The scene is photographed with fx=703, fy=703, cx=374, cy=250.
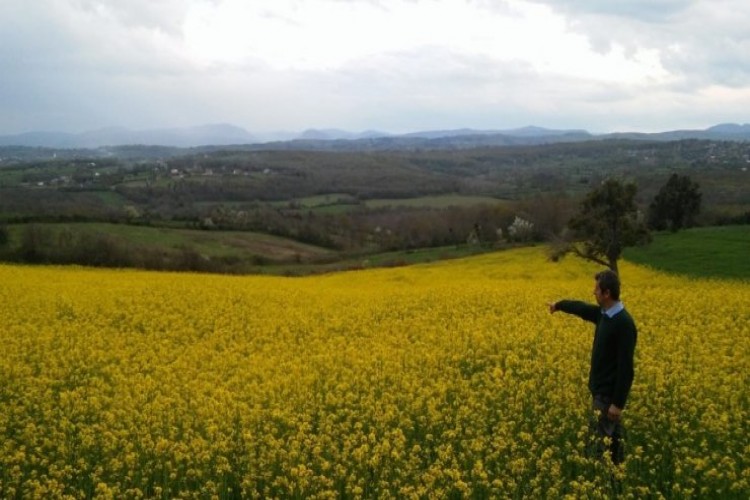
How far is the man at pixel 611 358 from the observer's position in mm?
8289

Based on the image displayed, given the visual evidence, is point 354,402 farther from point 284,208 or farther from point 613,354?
point 284,208

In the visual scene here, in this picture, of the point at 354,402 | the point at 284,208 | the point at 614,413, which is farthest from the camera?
the point at 284,208

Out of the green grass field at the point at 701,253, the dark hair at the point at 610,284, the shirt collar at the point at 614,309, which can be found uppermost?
the dark hair at the point at 610,284

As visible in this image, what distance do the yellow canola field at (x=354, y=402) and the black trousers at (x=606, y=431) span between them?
177mm

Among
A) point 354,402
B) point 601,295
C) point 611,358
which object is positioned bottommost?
point 354,402

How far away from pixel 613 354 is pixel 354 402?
13.8ft

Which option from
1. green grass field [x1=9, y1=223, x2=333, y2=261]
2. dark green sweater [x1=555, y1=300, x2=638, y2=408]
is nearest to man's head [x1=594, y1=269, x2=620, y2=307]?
dark green sweater [x1=555, y1=300, x2=638, y2=408]

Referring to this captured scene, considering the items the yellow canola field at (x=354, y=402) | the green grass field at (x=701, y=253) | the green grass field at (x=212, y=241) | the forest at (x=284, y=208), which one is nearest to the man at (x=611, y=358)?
the yellow canola field at (x=354, y=402)

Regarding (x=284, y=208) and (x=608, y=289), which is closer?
(x=608, y=289)

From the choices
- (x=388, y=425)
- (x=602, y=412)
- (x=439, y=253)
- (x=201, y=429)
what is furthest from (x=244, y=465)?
(x=439, y=253)

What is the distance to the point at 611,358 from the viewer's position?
8633 millimetres

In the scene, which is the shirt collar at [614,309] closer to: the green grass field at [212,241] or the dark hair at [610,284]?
the dark hair at [610,284]

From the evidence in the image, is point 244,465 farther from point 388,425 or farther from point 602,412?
point 602,412

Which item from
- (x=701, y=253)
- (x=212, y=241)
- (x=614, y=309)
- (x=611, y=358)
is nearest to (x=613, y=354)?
(x=611, y=358)
